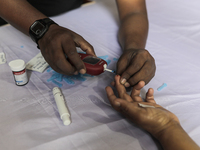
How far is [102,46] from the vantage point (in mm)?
1089

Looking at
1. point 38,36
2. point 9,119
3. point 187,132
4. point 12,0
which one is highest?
point 12,0

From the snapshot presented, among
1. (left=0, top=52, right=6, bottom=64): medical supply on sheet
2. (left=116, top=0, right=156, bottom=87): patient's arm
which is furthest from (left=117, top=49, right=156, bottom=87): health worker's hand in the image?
(left=0, top=52, right=6, bottom=64): medical supply on sheet

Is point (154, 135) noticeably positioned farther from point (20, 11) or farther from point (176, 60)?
point (20, 11)

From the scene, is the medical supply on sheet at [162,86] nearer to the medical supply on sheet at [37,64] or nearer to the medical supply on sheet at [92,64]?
the medical supply on sheet at [92,64]

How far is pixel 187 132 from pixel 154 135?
118 millimetres

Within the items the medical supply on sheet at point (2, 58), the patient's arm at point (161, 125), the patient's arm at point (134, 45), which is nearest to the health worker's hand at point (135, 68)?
the patient's arm at point (134, 45)

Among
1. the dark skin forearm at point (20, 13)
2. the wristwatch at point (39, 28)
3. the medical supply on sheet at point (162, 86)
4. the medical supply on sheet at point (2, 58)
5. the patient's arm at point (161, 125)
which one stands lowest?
the medical supply on sheet at point (162, 86)

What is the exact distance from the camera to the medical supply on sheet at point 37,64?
88cm

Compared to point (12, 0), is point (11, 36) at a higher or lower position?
lower

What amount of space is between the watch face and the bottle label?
0.59 feet

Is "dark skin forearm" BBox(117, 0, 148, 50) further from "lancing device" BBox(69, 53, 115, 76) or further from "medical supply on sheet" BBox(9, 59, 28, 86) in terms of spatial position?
"medical supply on sheet" BBox(9, 59, 28, 86)

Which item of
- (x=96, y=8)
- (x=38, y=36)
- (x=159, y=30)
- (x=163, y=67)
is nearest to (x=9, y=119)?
(x=38, y=36)

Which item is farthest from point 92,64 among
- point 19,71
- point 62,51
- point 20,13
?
point 20,13

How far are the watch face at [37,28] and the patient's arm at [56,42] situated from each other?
4cm
